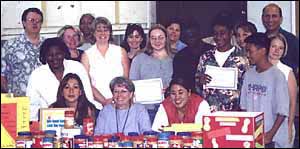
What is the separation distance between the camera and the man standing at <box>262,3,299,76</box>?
15.1 ft

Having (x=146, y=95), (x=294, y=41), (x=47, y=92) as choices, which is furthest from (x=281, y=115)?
(x=47, y=92)

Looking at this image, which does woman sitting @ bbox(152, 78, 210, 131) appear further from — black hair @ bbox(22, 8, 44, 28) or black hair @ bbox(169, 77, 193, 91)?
black hair @ bbox(22, 8, 44, 28)

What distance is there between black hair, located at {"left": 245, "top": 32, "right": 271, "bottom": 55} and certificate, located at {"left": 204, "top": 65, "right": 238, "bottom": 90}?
182 mm

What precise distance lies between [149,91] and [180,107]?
278 millimetres

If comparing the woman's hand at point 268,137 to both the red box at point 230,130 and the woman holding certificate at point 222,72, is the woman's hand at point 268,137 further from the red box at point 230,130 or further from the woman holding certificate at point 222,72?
the red box at point 230,130

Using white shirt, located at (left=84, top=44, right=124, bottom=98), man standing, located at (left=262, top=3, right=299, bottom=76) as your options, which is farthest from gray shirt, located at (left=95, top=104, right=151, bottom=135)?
man standing, located at (left=262, top=3, right=299, bottom=76)

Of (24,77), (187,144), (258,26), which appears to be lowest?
(187,144)

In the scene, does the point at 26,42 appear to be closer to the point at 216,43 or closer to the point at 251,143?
the point at 216,43

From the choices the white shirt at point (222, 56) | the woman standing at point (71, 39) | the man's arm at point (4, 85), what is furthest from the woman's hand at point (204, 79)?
the man's arm at point (4, 85)

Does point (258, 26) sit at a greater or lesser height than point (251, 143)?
greater

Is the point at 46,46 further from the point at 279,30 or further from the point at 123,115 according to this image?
the point at 279,30

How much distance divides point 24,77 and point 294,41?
4.93 feet

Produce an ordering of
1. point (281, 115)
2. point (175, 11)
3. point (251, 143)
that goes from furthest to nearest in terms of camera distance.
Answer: point (175, 11), point (281, 115), point (251, 143)

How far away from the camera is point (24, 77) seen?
4.64m
